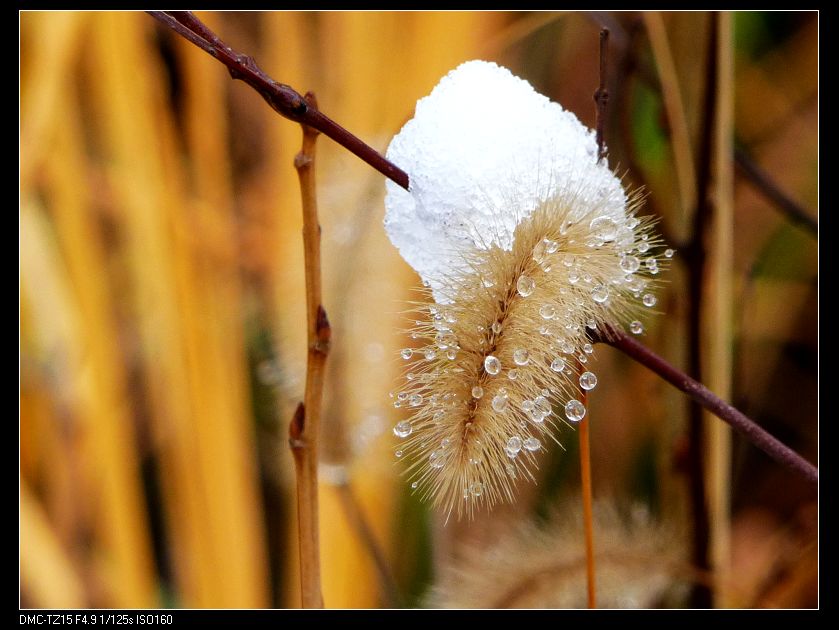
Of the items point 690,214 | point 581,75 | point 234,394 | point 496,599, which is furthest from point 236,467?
point 581,75

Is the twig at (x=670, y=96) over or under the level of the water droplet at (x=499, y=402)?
over

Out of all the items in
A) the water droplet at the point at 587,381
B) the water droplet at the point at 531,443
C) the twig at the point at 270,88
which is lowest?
the water droplet at the point at 531,443

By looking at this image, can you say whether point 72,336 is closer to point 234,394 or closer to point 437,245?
point 234,394

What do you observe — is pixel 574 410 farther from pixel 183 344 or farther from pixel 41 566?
pixel 41 566

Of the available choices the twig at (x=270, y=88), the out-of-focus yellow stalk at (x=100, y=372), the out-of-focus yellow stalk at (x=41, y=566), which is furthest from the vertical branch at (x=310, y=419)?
the out-of-focus yellow stalk at (x=41, y=566)

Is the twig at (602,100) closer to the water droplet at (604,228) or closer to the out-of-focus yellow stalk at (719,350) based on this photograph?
the water droplet at (604,228)

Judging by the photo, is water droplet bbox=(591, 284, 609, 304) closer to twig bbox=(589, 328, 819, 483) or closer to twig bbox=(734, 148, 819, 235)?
twig bbox=(589, 328, 819, 483)

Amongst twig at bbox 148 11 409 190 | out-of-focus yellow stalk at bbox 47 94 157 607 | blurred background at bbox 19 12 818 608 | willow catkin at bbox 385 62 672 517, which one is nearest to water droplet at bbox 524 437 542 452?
willow catkin at bbox 385 62 672 517
